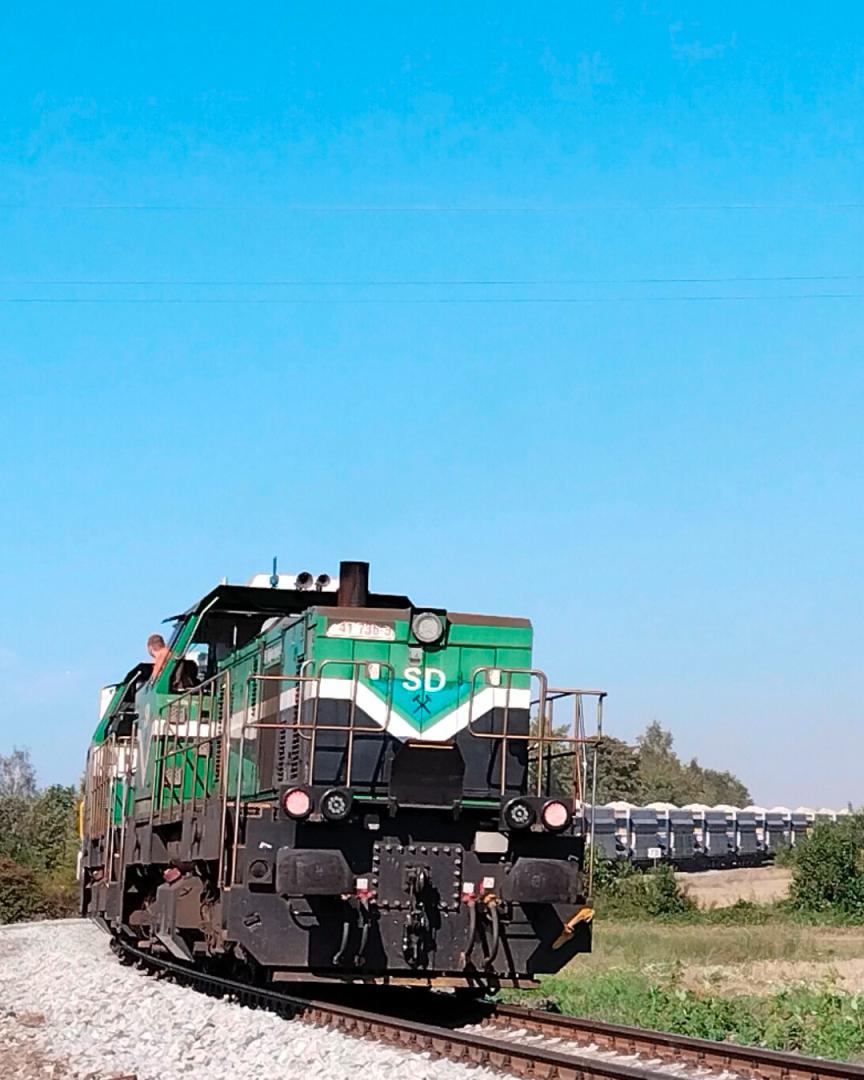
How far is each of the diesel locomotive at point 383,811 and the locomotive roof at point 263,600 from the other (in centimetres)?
46

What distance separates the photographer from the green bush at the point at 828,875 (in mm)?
32344

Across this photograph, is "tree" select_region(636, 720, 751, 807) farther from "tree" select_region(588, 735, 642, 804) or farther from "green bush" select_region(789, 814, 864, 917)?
"green bush" select_region(789, 814, 864, 917)

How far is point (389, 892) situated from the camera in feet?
36.3

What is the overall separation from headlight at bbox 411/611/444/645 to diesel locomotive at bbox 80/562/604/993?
1 centimetres

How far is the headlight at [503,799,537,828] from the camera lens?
A: 11.3m

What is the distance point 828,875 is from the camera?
3275cm

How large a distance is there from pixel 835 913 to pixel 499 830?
22388 millimetres

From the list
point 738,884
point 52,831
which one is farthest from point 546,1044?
point 52,831

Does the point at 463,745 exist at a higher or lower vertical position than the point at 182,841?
higher

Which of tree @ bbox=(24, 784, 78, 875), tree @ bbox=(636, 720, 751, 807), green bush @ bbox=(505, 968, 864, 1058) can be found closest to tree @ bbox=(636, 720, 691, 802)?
tree @ bbox=(636, 720, 751, 807)

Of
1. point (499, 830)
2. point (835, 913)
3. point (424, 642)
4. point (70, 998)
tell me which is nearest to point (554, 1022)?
point (499, 830)

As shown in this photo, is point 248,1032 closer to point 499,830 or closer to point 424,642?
point 499,830

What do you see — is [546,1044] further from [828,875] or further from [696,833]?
[696,833]

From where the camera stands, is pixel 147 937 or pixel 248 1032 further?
pixel 147 937
